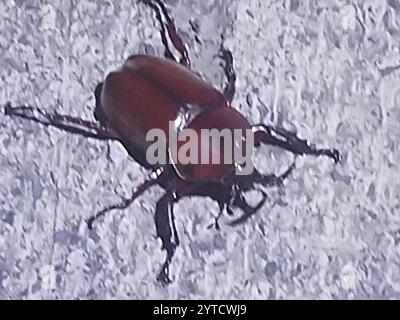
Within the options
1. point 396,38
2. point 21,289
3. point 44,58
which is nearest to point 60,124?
point 44,58

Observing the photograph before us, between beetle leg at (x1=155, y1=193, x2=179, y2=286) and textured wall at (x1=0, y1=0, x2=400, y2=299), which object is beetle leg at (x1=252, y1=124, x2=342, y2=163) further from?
beetle leg at (x1=155, y1=193, x2=179, y2=286)

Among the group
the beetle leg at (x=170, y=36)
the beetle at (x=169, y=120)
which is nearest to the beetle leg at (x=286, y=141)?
the beetle at (x=169, y=120)

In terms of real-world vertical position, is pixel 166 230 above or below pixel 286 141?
below

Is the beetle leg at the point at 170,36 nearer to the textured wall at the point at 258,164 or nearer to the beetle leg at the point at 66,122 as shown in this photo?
the textured wall at the point at 258,164

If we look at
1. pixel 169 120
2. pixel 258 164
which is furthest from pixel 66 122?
pixel 258 164

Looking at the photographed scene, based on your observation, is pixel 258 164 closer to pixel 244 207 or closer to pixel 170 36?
pixel 244 207

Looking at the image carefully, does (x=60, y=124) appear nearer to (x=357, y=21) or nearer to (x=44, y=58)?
(x=44, y=58)

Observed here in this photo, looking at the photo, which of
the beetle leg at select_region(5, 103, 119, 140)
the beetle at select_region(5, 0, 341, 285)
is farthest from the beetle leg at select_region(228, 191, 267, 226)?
the beetle leg at select_region(5, 103, 119, 140)
